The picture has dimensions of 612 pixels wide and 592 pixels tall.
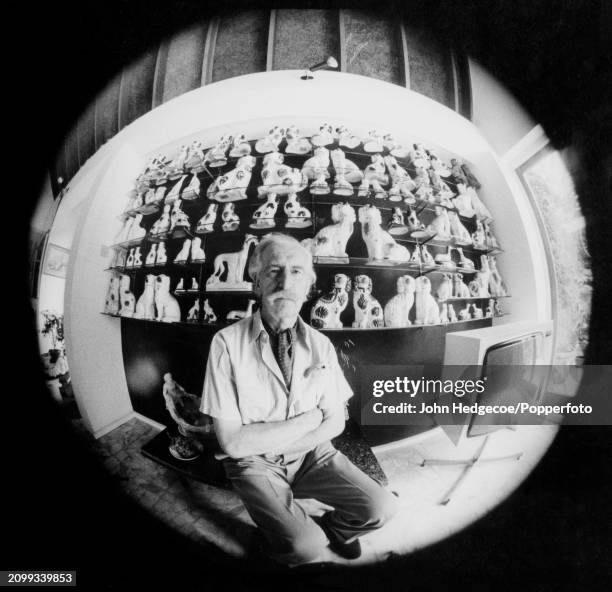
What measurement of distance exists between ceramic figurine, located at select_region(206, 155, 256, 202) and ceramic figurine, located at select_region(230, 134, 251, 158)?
0.05 ft

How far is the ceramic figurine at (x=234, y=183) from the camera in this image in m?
0.99

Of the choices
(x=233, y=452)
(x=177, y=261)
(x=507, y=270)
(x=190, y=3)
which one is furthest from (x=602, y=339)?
(x=190, y=3)

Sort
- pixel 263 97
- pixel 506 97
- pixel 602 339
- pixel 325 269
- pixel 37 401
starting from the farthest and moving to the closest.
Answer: pixel 37 401
pixel 602 339
pixel 506 97
pixel 263 97
pixel 325 269

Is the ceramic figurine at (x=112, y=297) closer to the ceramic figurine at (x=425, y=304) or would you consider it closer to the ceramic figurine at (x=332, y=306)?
the ceramic figurine at (x=332, y=306)

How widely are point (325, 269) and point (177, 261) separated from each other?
1.28 feet

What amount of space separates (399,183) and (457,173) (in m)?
0.20

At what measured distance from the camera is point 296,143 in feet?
3.31

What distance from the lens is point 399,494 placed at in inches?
42.5

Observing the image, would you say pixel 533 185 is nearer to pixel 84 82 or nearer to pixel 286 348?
pixel 286 348

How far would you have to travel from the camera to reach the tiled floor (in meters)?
1.07

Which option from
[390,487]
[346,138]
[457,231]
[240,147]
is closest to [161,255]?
[240,147]

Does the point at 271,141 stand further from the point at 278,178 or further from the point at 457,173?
the point at 457,173

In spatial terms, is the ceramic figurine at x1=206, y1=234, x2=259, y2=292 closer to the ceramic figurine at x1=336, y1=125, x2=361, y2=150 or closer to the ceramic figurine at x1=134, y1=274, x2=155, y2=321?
the ceramic figurine at x1=134, y1=274, x2=155, y2=321

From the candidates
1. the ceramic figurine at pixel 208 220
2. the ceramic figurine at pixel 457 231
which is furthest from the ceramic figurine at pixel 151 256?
the ceramic figurine at pixel 457 231
